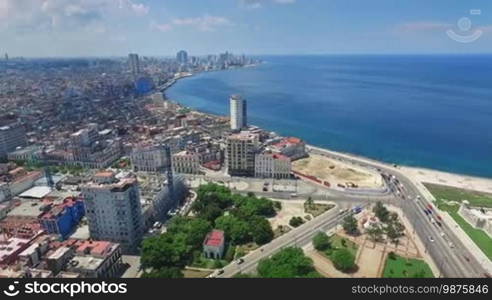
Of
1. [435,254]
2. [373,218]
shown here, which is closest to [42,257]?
[373,218]

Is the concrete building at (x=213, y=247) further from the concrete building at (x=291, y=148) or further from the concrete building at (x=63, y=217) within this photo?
the concrete building at (x=291, y=148)

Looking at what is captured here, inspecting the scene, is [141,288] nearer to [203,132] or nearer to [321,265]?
[321,265]

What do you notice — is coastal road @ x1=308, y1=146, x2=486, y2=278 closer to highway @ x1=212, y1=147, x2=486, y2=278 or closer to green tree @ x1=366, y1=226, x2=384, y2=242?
highway @ x1=212, y1=147, x2=486, y2=278

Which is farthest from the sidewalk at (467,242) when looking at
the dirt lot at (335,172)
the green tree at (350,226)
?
the green tree at (350,226)

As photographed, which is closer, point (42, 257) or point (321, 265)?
point (42, 257)

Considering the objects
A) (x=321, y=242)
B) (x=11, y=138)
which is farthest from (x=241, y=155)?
(x=11, y=138)

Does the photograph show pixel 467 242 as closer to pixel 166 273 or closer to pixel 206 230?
pixel 206 230
